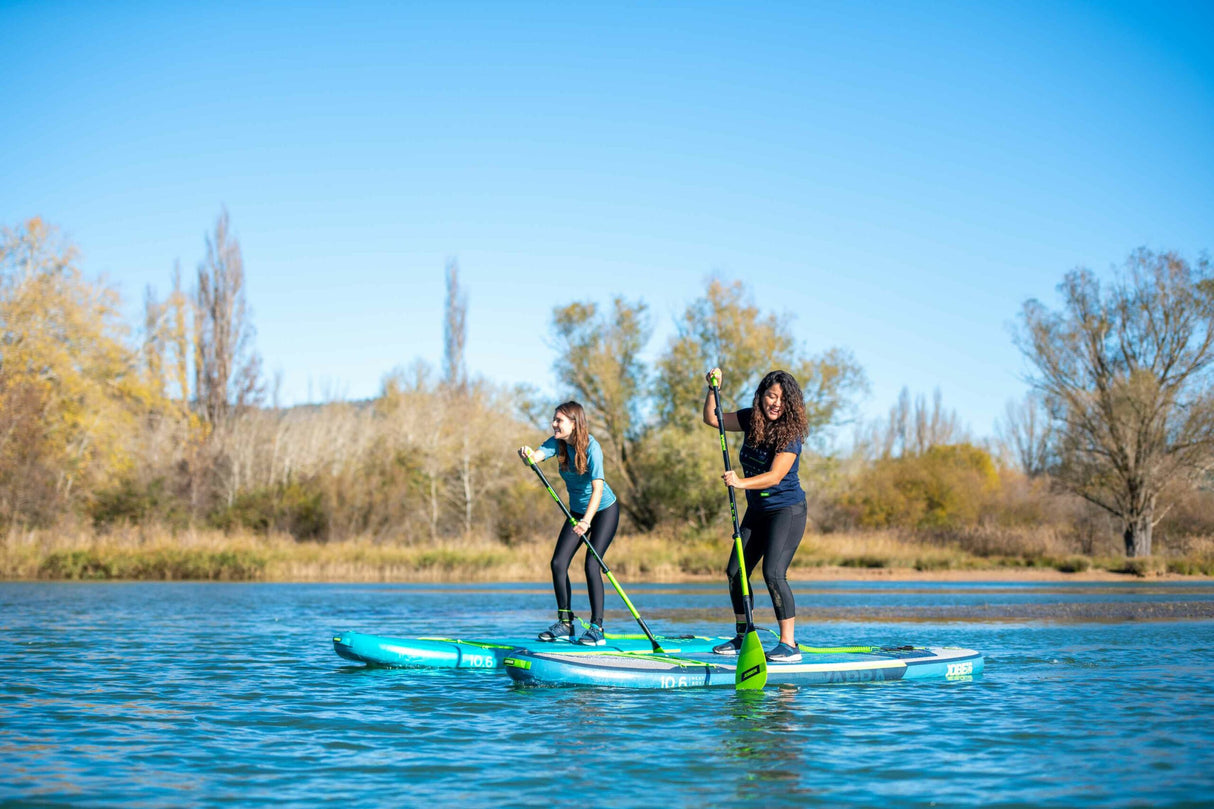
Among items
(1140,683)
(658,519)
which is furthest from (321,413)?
(1140,683)

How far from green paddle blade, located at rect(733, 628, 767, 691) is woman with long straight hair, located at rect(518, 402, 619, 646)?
4.98 ft

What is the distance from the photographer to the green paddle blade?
7531mm

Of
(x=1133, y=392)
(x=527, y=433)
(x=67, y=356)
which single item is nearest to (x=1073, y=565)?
(x=1133, y=392)

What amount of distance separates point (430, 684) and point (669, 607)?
9.73 metres

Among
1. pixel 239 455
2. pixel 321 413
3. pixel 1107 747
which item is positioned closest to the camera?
pixel 1107 747

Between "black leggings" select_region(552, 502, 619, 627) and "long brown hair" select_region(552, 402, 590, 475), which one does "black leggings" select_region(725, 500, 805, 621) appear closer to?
"black leggings" select_region(552, 502, 619, 627)

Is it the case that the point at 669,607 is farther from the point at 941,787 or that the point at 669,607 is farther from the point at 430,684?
the point at 941,787

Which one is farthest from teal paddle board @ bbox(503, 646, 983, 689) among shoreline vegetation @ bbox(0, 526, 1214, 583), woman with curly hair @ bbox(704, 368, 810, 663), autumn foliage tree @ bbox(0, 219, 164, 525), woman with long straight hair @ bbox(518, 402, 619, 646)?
autumn foliage tree @ bbox(0, 219, 164, 525)

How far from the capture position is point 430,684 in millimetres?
8133

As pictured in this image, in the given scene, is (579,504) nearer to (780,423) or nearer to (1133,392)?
(780,423)

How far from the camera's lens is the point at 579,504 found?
8977 millimetres

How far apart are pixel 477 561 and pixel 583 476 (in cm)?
1896

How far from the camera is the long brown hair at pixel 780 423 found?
24.9ft

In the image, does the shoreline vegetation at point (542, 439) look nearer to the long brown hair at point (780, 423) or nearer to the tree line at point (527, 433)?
the tree line at point (527, 433)
